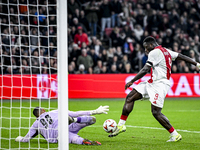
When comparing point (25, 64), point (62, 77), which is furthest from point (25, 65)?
point (62, 77)

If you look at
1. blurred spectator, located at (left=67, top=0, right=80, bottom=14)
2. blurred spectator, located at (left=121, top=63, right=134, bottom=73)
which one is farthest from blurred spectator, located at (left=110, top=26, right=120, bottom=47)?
blurred spectator, located at (left=67, top=0, right=80, bottom=14)

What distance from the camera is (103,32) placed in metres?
18.1

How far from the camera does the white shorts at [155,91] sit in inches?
253

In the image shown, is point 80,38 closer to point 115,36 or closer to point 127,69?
point 115,36

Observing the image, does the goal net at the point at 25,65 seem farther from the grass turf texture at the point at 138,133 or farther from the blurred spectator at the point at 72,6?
the grass turf texture at the point at 138,133

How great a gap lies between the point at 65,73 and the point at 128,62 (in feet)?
39.4

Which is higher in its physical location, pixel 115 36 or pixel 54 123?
pixel 115 36

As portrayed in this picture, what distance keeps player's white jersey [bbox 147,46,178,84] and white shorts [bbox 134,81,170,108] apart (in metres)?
0.12

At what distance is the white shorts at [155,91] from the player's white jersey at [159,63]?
12cm

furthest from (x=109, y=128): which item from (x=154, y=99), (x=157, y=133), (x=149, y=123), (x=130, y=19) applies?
(x=130, y=19)

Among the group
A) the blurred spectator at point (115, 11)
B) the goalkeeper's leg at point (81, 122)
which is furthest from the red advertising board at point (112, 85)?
the goalkeeper's leg at point (81, 122)

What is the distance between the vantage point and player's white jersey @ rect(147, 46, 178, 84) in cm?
648

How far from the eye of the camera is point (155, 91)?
649 centimetres

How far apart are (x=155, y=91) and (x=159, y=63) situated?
548 mm
